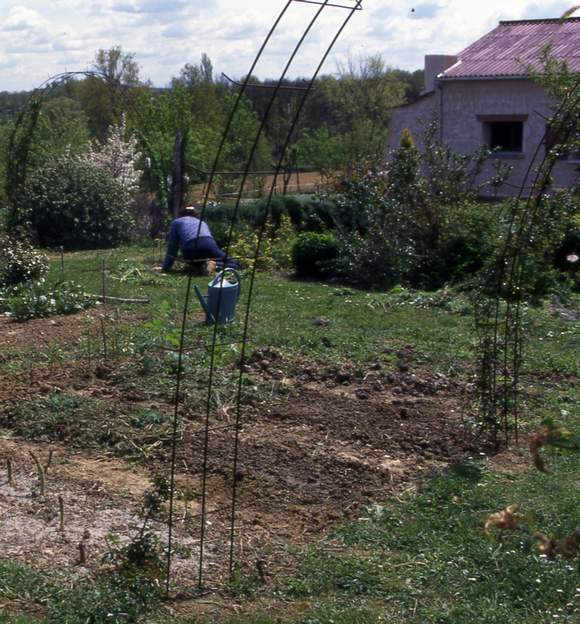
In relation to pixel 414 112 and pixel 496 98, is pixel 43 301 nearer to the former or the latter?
pixel 496 98

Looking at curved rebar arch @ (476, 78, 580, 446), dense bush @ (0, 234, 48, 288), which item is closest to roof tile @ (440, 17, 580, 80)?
dense bush @ (0, 234, 48, 288)

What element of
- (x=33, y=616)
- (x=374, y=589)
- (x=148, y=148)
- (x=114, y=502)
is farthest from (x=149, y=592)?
(x=148, y=148)

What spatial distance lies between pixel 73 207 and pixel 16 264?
5.89 m

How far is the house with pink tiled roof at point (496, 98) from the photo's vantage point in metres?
26.4

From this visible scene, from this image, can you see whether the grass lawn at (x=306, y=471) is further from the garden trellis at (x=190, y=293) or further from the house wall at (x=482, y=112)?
the house wall at (x=482, y=112)

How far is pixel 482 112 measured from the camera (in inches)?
1081

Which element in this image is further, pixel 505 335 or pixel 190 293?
pixel 190 293

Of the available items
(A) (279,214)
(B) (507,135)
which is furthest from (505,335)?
(B) (507,135)

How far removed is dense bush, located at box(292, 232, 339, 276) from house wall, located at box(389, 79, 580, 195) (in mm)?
10985

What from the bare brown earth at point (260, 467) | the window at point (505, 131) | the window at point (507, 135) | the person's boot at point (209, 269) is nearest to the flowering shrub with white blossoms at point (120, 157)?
the person's boot at point (209, 269)

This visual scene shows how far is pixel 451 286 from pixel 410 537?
8.66 metres

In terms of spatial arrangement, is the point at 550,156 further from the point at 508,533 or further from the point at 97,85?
the point at 97,85

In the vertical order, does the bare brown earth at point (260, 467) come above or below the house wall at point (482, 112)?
below

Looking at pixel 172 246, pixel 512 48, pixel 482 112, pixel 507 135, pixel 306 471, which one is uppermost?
pixel 512 48
